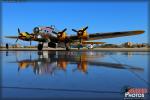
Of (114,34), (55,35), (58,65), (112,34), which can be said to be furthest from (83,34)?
(58,65)

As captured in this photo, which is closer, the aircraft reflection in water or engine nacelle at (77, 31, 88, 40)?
the aircraft reflection in water

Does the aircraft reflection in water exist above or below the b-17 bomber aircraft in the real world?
below

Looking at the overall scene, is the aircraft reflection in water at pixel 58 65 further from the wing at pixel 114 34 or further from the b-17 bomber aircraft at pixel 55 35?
the wing at pixel 114 34

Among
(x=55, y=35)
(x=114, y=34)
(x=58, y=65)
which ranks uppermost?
(x=114, y=34)

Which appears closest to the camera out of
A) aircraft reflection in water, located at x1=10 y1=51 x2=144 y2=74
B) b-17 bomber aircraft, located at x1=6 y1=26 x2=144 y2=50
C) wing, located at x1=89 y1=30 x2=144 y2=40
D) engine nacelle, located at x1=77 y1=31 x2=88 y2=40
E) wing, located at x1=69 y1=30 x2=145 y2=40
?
aircraft reflection in water, located at x1=10 y1=51 x2=144 y2=74

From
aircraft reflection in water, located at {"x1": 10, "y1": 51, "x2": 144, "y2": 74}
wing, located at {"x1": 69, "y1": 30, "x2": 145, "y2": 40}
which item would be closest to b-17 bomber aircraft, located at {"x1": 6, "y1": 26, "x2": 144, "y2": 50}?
wing, located at {"x1": 69, "y1": 30, "x2": 145, "y2": 40}

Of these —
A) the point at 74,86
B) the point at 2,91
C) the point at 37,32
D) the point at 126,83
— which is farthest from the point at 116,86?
the point at 37,32

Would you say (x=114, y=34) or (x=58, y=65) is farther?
(x=114, y=34)

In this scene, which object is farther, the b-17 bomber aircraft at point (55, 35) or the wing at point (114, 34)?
the wing at point (114, 34)

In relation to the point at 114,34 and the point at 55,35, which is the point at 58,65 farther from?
the point at 114,34

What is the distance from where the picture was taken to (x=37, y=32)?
38.8 metres

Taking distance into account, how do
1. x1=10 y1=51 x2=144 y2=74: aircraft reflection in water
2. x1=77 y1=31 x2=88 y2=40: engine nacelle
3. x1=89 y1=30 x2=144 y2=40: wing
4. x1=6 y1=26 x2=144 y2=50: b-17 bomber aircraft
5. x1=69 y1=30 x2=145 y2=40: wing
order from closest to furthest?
x1=10 y1=51 x2=144 y2=74: aircraft reflection in water → x1=6 y1=26 x2=144 y2=50: b-17 bomber aircraft → x1=89 y1=30 x2=144 y2=40: wing → x1=69 y1=30 x2=145 y2=40: wing → x1=77 y1=31 x2=88 y2=40: engine nacelle

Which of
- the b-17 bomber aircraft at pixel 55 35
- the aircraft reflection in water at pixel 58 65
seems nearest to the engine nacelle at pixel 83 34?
the b-17 bomber aircraft at pixel 55 35

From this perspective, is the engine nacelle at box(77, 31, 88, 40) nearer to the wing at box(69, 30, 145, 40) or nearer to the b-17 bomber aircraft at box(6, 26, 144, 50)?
the b-17 bomber aircraft at box(6, 26, 144, 50)
